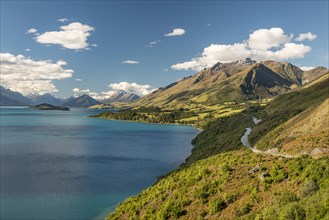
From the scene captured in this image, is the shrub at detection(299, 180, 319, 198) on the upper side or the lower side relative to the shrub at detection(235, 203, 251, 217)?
upper

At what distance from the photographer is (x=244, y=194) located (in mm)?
46375

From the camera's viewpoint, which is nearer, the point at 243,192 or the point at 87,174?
the point at 243,192

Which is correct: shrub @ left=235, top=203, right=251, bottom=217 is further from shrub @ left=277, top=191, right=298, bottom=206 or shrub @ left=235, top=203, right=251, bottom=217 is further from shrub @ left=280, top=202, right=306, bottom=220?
shrub @ left=280, top=202, right=306, bottom=220

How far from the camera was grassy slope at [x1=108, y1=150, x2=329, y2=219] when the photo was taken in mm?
34469

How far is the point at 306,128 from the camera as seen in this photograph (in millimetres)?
75250

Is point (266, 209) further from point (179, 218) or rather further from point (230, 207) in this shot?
point (179, 218)

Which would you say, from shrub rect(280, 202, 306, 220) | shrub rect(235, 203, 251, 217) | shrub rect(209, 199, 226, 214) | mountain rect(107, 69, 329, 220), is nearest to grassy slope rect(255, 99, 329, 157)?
mountain rect(107, 69, 329, 220)

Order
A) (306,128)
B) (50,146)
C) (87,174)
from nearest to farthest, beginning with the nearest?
1. (306,128)
2. (87,174)
3. (50,146)

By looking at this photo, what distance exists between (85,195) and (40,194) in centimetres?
1214

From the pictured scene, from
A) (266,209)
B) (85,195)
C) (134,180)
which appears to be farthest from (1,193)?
Answer: (266,209)

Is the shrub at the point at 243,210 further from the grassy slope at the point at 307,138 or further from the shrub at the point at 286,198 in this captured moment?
the grassy slope at the point at 307,138

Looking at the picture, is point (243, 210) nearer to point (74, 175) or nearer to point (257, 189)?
point (257, 189)

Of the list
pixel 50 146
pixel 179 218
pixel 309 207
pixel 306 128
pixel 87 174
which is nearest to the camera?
pixel 309 207

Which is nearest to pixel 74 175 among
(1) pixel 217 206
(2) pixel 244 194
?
(1) pixel 217 206
